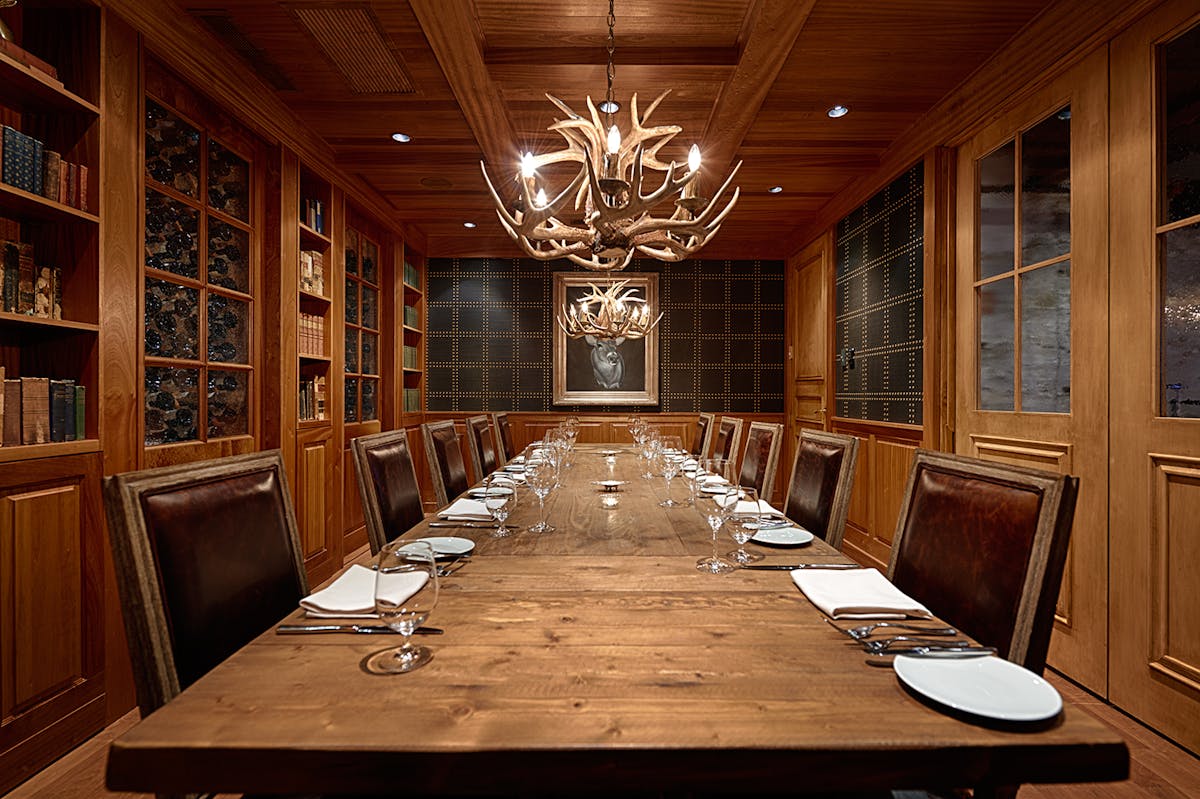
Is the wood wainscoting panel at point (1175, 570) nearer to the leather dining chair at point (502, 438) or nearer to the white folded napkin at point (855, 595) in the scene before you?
the white folded napkin at point (855, 595)

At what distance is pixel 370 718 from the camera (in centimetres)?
76

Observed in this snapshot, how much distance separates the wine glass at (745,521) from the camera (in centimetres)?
145

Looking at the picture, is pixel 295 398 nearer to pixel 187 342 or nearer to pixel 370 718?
pixel 187 342

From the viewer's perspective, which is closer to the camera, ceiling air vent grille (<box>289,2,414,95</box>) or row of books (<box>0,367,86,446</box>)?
row of books (<box>0,367,86,446</box>)

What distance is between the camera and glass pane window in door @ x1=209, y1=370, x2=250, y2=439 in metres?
3.11

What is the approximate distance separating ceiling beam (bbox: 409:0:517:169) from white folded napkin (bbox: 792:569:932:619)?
2.45 m

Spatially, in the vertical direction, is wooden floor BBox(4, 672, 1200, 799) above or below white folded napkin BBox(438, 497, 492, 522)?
below

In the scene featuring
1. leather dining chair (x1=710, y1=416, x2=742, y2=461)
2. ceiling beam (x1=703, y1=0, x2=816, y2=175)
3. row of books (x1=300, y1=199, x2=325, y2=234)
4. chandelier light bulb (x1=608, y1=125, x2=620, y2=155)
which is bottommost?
leather dining chair (x1=710, y1=416, x2=742, y2=461)

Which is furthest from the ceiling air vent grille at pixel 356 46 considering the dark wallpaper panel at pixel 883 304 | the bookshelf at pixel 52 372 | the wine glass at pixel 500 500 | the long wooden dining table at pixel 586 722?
the dark wallpaper panel at pixel 883 304

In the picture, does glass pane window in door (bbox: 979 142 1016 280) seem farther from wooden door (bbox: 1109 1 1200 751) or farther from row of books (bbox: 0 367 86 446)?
row of books (bbox: 0 367 86 446)

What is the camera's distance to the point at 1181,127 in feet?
6.89

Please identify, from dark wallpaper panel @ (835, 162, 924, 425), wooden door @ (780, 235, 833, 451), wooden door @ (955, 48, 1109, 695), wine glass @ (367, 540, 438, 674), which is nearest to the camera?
wine glass @ (367, 540, 438, 674)

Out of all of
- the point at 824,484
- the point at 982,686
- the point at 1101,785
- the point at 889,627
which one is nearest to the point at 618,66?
the point at 824,484

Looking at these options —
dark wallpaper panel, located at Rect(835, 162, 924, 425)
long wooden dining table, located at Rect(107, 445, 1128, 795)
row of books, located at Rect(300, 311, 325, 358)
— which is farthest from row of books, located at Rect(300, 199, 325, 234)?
dark wallpaper panel, located at Rect(835, 162, 924, 425)
